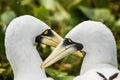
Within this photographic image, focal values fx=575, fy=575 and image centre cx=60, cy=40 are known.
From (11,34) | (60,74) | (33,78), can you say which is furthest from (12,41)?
(60,74)

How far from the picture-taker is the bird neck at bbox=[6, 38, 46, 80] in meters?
2.99

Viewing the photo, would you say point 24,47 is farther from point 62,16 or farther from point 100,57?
point 62,16

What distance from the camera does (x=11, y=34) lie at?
118 inches

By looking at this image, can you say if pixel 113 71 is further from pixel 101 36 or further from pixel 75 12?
pixel 75 12

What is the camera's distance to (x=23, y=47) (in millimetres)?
3010

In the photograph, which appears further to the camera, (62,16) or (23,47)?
(62,16)

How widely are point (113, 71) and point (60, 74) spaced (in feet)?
2.75

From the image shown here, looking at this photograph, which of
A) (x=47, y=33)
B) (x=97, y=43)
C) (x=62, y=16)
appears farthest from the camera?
(x=62, y=16)

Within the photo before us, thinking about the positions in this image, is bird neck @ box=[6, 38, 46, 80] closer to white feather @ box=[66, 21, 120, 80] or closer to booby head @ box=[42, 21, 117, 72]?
booby head @ box=[42, 21, 117, 72]

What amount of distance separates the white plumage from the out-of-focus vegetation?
1.46 ft

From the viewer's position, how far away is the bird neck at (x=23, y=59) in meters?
2.99

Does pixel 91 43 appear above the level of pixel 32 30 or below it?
below

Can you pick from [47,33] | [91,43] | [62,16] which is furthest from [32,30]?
[62,16]

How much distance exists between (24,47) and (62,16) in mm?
2173
